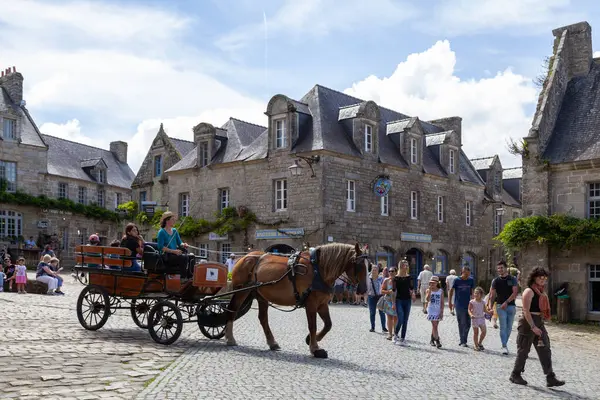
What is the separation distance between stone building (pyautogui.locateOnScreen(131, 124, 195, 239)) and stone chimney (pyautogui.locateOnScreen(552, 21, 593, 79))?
20.5m

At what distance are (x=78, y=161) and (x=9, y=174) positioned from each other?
781cm

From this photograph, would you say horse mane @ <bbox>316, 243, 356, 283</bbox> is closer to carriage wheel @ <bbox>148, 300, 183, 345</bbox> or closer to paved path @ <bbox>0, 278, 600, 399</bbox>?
paved path @ <bbox>0, 278, 600, 399</bbox>

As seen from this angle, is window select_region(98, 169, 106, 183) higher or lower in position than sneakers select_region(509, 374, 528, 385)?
higher

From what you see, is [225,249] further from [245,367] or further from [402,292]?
[245,367]

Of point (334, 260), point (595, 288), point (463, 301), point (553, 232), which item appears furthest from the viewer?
point (553, 232)

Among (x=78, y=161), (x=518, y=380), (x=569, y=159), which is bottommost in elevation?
(x=518, y=380)

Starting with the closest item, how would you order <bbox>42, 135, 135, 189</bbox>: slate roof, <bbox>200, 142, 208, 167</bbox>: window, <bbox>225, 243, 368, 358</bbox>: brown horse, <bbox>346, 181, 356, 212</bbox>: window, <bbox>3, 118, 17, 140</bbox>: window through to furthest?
1. <bbox>225, 243, 368, 358</bbox>: brown horse
2. <bbox>346, 181, 356, 212</bbox>: window
3. <bbox>200, 142, 208, 167</bbox>: window
4. <bbox>3, 118, 17, 140</bbox>: window
5. <bbox>42, 135, 135, 189</bbox>: slate roof

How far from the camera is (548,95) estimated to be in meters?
22.5

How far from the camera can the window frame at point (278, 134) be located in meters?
29.2

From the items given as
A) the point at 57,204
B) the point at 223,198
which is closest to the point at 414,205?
the point at 223,198

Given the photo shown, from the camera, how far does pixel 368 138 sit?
30234 mm

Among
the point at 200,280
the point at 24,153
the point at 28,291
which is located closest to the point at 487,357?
the point at 200,280

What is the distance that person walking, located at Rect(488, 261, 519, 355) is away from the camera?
1252 cm

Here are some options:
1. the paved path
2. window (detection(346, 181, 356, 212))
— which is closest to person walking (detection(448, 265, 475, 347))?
the paved path
